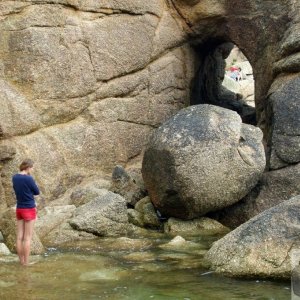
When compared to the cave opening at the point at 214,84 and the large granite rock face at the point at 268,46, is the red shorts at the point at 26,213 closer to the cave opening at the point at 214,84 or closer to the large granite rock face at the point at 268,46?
the large granite rock face at the point at 268,46

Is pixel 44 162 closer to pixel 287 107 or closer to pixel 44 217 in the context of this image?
pixel 44 217

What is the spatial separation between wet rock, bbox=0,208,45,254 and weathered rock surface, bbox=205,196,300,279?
2998 millimetres

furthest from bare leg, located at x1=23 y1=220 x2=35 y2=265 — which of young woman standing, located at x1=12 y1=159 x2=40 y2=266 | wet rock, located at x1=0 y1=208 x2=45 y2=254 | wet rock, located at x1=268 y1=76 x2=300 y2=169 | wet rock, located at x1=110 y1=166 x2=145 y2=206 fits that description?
wet rock, located at x1=268 y1=76 x2=300 y2=169

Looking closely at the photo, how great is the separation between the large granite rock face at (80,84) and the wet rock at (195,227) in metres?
2.91

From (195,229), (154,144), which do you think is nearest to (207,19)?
(154,144)

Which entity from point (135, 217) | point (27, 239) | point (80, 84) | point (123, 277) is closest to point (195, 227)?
point (135, 217)

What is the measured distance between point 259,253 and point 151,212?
4.74 m

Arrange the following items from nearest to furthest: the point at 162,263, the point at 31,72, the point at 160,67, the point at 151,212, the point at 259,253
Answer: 1. the point at 259,253
2. the point at 162,263
3. the point at 151,212
4. the point at 31,72
5. the point at 160,67

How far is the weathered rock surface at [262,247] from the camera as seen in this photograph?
8.59 metres

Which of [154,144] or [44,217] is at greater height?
[154,144]

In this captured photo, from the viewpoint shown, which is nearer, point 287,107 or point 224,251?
point 224,251

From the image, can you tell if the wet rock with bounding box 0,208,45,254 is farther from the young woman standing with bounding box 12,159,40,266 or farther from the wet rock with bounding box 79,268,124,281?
the wet rock with bounding box 79,268,124,281

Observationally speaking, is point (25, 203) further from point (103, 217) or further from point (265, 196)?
point (265, 196)

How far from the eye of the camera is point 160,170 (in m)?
12.6
